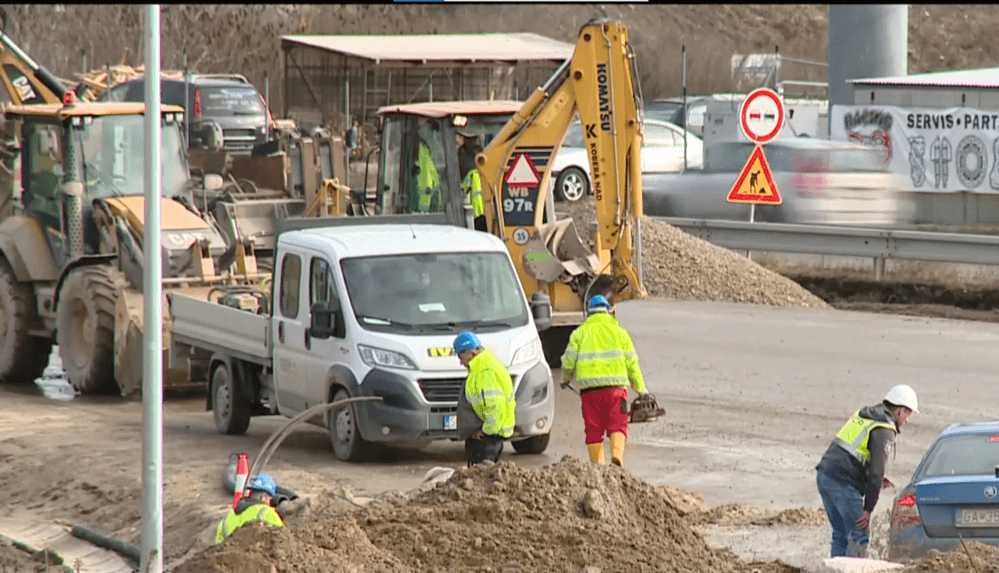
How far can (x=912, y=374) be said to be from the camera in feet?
64.4

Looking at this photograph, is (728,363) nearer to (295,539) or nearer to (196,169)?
(196,169)

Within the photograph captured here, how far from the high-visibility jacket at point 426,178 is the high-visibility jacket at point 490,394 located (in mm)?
7167

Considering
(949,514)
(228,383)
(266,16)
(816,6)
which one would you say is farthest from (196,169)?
(816,6)

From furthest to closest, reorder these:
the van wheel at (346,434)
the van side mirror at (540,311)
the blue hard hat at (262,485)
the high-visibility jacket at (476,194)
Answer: the high-visibility jacket at (476,194) < the van side mirror at (540,311) < the van wheel at (346,434) < the blue hard hat at (262,485)

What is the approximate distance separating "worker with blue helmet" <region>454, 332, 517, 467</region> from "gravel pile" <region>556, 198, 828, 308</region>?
1226 centimetres

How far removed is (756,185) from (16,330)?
35.0ft

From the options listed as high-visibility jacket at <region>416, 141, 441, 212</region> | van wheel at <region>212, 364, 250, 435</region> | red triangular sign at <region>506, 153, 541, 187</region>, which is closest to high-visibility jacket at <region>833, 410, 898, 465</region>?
van wheel at <region>212, 364, 250, 435</region>

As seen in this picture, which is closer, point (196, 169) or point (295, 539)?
point (295, 539)

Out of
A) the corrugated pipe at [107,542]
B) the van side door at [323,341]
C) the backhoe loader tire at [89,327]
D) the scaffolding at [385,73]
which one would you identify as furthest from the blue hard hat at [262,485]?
the scaffolding at [385,73]

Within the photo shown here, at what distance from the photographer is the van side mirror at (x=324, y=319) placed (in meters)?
15.5

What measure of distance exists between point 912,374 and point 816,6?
2176 inches

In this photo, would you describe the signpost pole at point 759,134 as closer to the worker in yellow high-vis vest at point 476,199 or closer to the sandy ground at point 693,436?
the sandy ground at point 693,436

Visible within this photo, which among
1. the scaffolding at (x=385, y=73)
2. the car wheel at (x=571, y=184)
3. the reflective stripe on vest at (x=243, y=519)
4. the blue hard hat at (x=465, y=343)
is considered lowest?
the reflective stripe on vest at (x=243, y=519)

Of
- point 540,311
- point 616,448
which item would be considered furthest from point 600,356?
point 540,311
